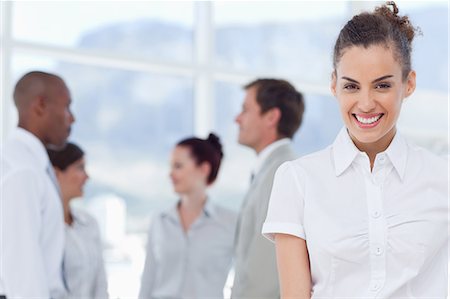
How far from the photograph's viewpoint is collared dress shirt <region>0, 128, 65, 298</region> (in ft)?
7.09

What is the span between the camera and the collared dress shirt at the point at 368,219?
46.8 inches

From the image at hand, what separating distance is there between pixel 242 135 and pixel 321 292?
1.29 meters

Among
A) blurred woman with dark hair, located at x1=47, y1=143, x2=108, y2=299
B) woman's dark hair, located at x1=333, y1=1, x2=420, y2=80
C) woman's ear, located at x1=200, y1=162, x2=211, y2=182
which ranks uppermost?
woman's dark hair, located at x1=333, y1=1, x2=420, y2=80

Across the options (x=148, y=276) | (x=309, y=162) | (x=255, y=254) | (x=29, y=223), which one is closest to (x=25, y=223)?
(x=29, y=223)

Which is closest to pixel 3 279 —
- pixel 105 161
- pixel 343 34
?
pixel 343 34

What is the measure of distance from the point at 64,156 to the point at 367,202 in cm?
233

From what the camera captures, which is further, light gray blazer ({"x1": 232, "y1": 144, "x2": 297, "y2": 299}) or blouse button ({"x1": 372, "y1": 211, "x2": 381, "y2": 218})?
light gray blazer ({"x1": 232, "y1": 144, "x2": 297, "y2": 299})

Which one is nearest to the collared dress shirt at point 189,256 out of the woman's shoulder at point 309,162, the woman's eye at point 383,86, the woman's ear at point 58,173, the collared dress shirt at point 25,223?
the woman's ear at point 58,173

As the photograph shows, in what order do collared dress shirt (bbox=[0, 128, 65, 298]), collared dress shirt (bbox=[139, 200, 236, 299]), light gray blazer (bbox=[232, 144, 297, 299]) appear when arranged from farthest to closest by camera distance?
collared dress shirt (bbox=[139, 200, 236, 299]), collared dress shirt (bbox=[0, 128, 65, 298]), light gray blazer (bbox=[232, 144, 297, 299])

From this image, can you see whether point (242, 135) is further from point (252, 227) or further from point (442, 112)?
point (442, 112)

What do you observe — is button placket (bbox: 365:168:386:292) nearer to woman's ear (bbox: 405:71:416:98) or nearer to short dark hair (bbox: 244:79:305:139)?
woman's ear (bbox: 405:71:416:98)

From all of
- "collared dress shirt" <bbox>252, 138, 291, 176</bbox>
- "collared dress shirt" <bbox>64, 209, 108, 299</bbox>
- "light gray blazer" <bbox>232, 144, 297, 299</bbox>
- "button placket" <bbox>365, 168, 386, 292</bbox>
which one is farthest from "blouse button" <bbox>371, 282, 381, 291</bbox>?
"collared dress shirt" <bbox>64, 209, 108, 299</bbox>

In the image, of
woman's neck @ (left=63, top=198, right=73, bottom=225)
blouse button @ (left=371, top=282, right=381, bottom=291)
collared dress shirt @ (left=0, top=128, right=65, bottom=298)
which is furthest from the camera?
woman's neck @ (left=63, top=198, right=73, bottom=225)

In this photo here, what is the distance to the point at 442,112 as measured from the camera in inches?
199
